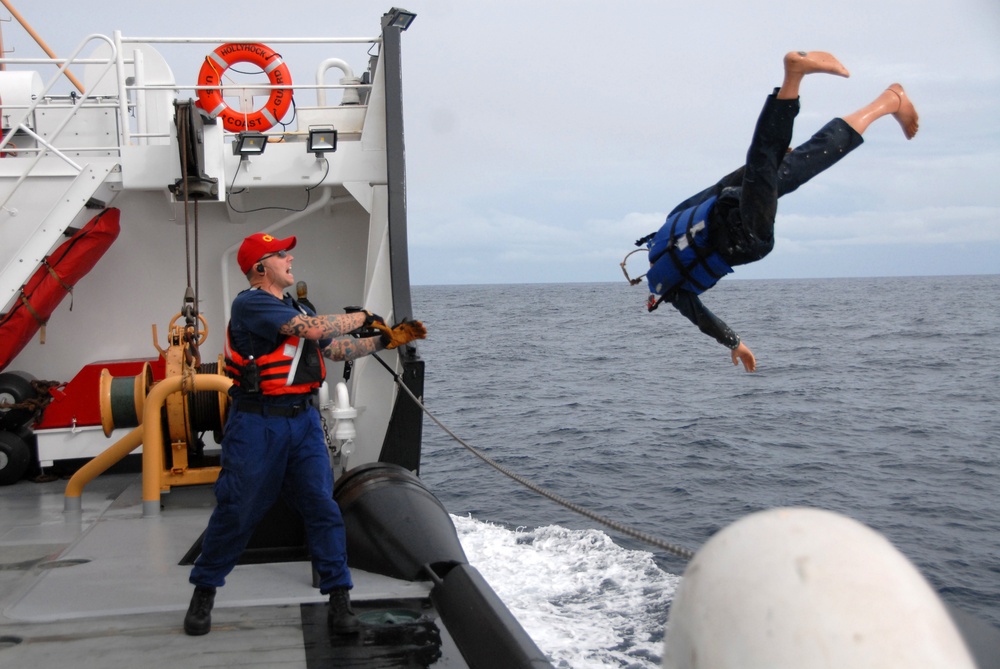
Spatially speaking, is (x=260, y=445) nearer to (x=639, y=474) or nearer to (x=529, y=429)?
(x=639, y=474)

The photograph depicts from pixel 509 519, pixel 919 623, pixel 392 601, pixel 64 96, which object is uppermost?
pixel 64 96

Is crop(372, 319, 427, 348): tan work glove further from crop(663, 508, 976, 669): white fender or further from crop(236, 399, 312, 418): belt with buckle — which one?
crop(663, 508, 976, 669): white fender

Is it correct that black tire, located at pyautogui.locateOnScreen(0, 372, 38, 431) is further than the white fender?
Yes

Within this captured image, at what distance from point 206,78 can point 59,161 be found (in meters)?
2.04

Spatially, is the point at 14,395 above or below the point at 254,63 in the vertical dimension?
below

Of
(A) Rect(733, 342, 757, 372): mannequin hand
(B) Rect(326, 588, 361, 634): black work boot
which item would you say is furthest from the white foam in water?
(A) Rect(733, 342, 757, 372): mannequin hand

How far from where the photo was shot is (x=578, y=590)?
9.34m

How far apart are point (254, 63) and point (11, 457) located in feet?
14.0

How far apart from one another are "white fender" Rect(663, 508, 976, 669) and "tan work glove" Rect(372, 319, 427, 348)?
3.21 metres

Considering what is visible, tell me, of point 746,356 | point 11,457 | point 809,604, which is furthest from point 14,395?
point 809,604

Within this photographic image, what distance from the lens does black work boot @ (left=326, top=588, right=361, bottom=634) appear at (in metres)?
4.37

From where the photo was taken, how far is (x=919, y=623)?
4.16 ft

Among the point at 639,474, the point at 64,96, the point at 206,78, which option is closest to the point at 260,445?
the point at 206,78

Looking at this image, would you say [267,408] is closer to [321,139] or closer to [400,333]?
[400,333]
